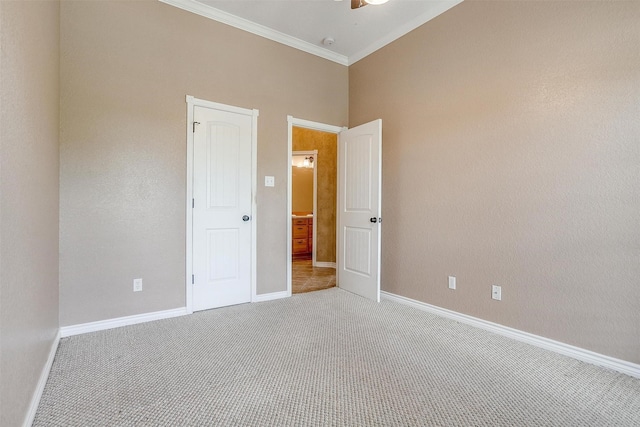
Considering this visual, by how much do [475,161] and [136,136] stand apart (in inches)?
121

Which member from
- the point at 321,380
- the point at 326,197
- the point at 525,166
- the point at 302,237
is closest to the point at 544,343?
the point at 525,166

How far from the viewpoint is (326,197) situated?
5.72 metres

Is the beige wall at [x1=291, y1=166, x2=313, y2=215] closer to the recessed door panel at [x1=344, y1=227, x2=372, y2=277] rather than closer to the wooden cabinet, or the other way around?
the wooden cabinet

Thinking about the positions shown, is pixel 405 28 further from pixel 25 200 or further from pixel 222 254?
pixel 25 200

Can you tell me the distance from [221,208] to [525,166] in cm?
281

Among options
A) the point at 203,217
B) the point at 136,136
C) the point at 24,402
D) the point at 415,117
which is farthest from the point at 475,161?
the point at 24,402

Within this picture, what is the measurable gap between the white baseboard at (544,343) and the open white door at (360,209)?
69 centimetres

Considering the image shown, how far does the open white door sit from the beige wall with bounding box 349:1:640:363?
0.90 ft

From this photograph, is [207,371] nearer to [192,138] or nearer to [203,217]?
[203,217]

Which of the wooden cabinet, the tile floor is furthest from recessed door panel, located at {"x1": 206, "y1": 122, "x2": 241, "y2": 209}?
the wooden cabinet

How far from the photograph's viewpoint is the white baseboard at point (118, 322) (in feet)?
8.14

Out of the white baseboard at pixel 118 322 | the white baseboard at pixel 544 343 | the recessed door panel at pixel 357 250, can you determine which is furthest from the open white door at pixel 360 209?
the white baseboard at pixel 118 322

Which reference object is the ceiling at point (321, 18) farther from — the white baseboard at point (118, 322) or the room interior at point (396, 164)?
the white baseboard at point (118, 322)

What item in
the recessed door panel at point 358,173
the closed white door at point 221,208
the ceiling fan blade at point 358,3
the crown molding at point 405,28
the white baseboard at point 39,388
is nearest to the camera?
the white baseboard at point 39,388
